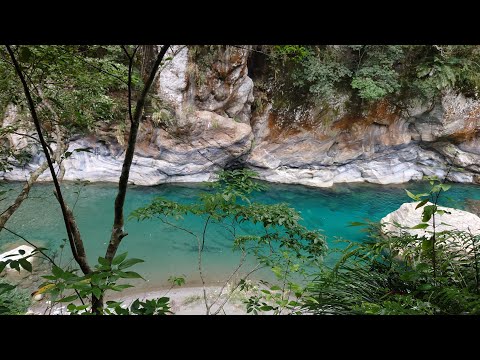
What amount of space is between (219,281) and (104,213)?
4.02 metres

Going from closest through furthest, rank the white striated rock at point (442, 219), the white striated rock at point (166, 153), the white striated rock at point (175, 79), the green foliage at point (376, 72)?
the white striated rock at point (442, 219)
the white striated rock at point (175, 79)
the green foliage at point (376, 72)
the white striated rock at point (166, 153)

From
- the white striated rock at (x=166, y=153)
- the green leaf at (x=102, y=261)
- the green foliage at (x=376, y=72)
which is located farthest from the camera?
the white striated rock at (x=166, y=153)

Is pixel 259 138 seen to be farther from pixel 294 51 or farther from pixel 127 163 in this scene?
pixel 127 163

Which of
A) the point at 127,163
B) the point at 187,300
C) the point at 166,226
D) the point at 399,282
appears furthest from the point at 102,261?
the point at 166,226

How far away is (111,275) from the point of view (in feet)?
3.30

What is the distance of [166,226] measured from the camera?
25.4ft

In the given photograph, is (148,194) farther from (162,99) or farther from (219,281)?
(219,281)

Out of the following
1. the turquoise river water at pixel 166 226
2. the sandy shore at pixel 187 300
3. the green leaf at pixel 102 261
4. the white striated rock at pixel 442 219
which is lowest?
the sandy shore at pixel 187 300

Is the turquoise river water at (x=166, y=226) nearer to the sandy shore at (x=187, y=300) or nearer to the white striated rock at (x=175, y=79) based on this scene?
the sandy shore at (x=187, y=300)

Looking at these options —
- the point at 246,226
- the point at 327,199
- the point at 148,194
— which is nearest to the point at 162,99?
the point at 148,194

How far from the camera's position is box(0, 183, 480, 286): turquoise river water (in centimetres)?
654

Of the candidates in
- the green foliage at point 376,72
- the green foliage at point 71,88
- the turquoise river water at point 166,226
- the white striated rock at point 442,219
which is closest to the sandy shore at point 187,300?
the turquoise river water at point 166,226

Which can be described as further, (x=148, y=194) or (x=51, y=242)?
(x=148, y=194)

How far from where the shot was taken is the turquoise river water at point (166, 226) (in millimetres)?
6535
